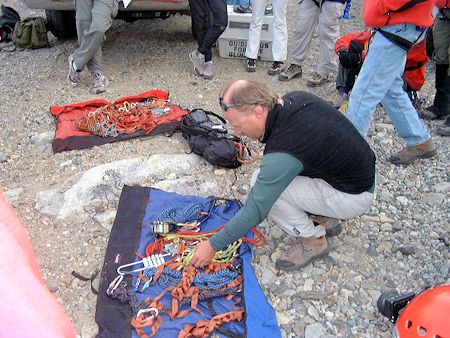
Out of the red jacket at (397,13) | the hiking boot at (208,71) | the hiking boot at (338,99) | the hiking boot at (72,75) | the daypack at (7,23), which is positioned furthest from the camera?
the daypack at (7,23)

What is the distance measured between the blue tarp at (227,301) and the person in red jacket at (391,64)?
1.36 meters

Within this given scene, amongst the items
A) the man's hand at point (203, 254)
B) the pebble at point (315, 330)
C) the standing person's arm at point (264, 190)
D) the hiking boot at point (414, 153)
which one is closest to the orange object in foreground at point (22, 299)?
the standing person's arm at point (264, 190)

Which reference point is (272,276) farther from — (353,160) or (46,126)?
(46,126)

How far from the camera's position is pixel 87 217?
377cm

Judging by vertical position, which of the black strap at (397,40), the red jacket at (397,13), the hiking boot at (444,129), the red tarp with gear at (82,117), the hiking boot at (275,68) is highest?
the red jacket at (397,13)

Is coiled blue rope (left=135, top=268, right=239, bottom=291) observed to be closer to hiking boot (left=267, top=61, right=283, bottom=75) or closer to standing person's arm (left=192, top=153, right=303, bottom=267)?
standing person's arm (left=192, top=153, right=303, bottom=267)

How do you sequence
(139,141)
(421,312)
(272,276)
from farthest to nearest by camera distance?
1. (139,141)
2. (272,276)
3. (421,312)

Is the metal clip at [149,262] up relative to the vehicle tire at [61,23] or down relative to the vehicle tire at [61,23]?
up

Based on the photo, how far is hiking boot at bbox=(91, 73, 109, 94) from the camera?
5613 millimetres

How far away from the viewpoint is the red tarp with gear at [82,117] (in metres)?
4.63

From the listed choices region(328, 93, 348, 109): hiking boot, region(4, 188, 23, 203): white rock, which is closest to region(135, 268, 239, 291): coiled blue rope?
region(4, 188, 23, 203): white rock

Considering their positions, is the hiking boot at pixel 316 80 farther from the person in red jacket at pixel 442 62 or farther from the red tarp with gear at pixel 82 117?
the red tarp with gear at pixel 82 117

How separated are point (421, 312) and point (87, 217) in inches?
98.5

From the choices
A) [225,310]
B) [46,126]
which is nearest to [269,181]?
[225,310]
